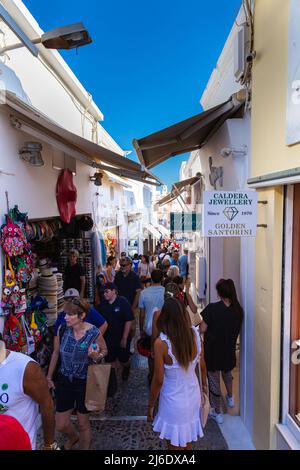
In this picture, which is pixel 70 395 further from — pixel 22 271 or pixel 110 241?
pixel 110 241

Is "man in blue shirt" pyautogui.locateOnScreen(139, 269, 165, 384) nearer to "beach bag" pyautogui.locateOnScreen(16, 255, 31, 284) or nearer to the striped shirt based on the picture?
the striped shirt

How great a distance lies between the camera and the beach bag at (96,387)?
305 cm

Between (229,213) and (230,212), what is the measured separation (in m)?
0.01

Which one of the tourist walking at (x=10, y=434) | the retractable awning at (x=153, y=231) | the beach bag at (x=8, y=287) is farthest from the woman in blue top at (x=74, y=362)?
the retractable awning at (x=153, y=231)

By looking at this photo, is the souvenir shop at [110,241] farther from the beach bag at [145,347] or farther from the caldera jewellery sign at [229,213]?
the caldera jewellery sign at [229,213]

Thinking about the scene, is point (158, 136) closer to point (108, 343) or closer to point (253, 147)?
point (253, 147)

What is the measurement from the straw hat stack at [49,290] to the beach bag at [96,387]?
8.88 feet

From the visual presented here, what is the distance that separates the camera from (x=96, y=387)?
3090 mm

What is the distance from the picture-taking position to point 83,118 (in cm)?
886

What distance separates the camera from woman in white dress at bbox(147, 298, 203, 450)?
261 centimetres

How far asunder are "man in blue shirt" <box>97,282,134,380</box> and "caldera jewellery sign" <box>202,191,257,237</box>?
1.85 meters

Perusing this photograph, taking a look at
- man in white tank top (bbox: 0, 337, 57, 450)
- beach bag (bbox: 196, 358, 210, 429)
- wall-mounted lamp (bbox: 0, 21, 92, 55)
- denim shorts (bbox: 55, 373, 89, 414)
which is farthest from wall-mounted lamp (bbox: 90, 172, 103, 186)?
man in white tank top (bbox: 0, 337, 57, 450)

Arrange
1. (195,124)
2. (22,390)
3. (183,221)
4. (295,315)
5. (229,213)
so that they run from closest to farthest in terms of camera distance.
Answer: (22,390) < (295,315) < (229,213) < (195,124) < (183,221)

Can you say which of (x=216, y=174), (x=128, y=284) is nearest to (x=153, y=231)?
(x=216, y=174)
